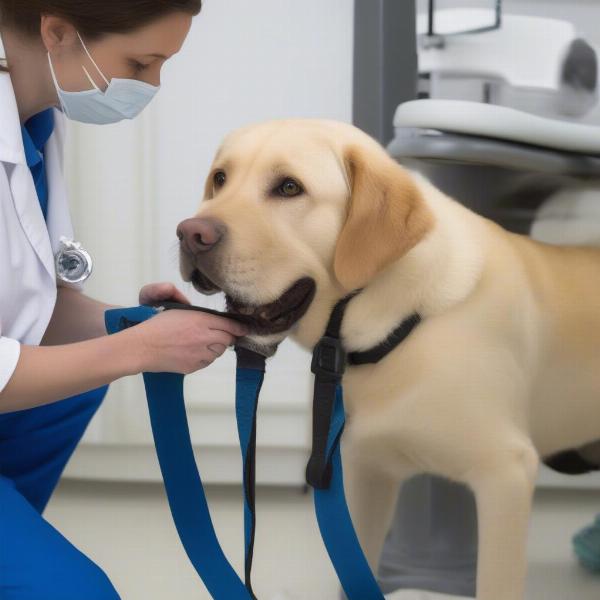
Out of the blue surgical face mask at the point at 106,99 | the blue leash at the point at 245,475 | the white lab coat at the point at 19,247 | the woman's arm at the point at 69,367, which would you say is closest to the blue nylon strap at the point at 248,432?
the blue leash at the point at 245,475

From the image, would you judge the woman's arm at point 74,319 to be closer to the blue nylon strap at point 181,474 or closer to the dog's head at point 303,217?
the blue nylon strap at point 181,474

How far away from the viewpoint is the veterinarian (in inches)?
39.4

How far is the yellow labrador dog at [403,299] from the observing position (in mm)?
988

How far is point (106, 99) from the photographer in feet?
3.77

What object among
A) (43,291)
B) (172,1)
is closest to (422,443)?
(43,291)

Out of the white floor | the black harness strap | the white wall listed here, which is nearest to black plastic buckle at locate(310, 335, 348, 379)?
the black harness strap

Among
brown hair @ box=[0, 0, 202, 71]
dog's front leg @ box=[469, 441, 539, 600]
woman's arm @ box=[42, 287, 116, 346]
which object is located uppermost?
brown hair @ box=[0, 0, 202, 71]

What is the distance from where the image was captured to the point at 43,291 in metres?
1.10

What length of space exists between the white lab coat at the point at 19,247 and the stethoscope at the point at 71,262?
0.22ft

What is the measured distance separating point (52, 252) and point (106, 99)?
195 millimetres

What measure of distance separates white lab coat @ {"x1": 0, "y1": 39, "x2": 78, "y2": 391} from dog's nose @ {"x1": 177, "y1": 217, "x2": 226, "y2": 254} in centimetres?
23

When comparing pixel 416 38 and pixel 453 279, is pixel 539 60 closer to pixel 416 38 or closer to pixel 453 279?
pixel 416 38

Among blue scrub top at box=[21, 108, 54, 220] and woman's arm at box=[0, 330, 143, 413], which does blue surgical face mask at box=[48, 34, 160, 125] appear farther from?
woman's arm at box=[0, 330, 143, 413]

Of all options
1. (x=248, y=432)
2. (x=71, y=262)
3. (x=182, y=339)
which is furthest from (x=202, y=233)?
(x=71, y=262)
